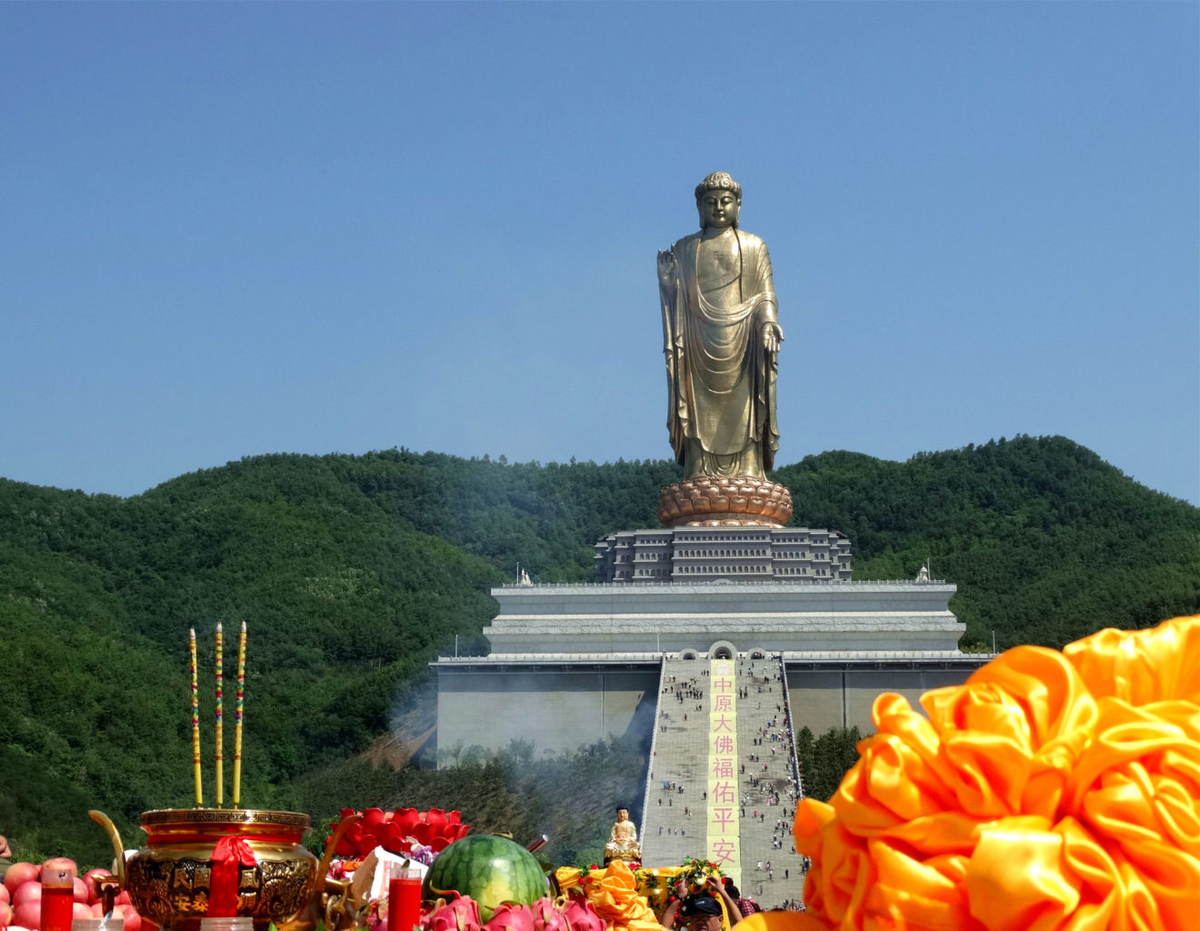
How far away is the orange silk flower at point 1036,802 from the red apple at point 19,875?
2.45 m

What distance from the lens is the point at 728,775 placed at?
1062 inches

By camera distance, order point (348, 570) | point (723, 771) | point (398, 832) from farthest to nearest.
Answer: point (348, 570) < point (723, 771) < point (398, 832)

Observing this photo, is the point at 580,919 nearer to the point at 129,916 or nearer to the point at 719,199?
the point at 129,916

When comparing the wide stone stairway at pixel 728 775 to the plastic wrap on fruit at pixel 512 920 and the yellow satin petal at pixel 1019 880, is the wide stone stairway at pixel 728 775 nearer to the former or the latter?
the plastic wrap on fruit at pixel 512 920

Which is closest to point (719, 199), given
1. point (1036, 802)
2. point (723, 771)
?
point (723, 771)

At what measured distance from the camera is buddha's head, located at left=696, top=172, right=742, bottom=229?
1442 inches

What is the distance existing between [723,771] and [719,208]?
547 inches

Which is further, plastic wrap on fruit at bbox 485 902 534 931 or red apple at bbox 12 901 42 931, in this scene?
red apple at bbox 12 901 42 931

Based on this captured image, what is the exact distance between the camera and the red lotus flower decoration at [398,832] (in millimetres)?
6027

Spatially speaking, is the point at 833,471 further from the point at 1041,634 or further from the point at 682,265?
the point at 682,265

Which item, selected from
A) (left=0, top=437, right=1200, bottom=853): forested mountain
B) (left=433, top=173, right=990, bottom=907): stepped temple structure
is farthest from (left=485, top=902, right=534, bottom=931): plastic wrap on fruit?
(left=433, top=173, right=990, bottom=907): stepped temple structure

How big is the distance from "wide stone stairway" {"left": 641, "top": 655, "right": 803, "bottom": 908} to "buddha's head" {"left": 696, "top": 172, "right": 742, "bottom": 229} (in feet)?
32.9

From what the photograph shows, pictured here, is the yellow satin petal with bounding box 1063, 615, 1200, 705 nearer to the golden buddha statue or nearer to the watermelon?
the watermelon

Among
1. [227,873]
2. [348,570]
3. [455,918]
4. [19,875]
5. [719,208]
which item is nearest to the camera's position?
[227,873]
